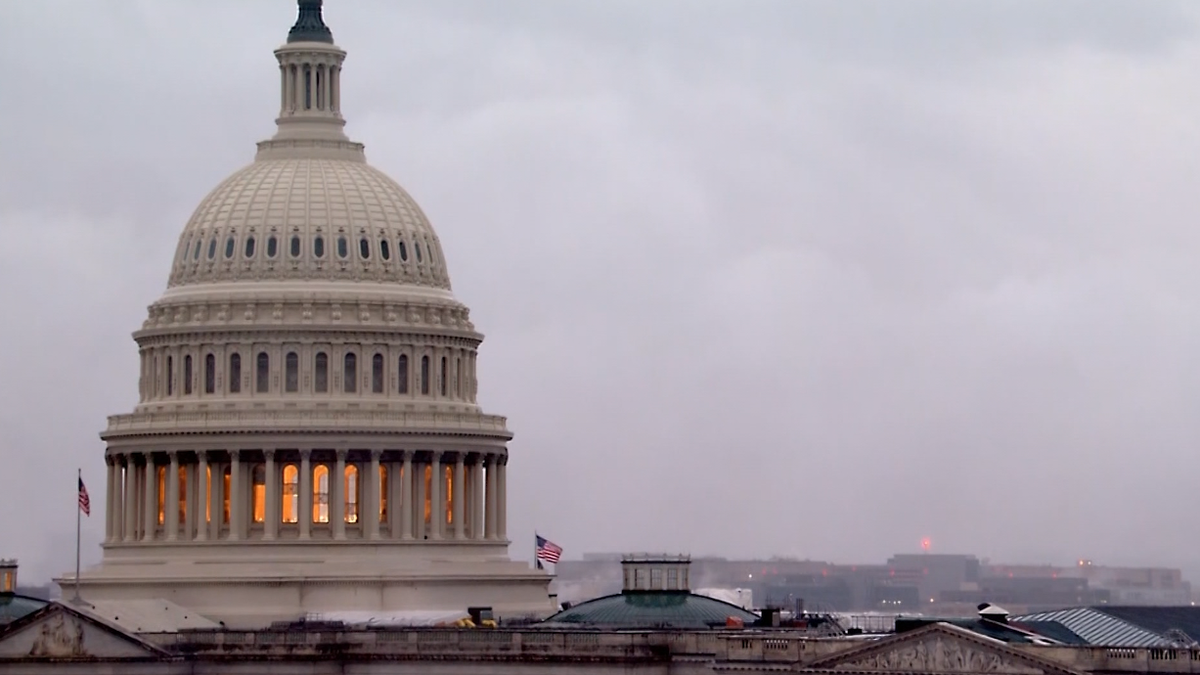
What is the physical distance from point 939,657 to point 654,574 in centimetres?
3486

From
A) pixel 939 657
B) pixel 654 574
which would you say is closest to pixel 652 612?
pixel 654 574

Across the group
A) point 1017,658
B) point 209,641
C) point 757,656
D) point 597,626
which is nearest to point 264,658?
point 209,641

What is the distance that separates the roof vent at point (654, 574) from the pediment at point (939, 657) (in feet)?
95.6

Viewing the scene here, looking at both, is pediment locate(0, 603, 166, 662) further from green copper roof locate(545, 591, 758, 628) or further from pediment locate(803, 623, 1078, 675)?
pediment locate(803, 623, 1078, 675)

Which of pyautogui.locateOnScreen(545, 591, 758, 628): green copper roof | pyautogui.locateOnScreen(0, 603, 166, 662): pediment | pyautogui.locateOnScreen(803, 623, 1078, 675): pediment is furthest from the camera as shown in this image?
pyautogui.locateOnScreen(0, 603, 166, 662): pediment

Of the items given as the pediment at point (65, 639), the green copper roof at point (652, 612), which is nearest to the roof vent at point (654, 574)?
the green copper roof at point (652, 612)

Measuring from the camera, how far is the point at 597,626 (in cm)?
18575

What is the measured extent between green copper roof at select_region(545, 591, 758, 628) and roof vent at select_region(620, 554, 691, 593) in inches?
27.3

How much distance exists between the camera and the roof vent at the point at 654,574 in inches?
7648

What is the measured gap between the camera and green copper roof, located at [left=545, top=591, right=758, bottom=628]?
186875 mm

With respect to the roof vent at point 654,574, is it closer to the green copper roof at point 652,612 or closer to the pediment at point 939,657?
Result: the green copper roof at point 652,612

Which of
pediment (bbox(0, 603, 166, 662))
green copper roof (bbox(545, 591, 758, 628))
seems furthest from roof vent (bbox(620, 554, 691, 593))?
pediment (bbox(0, 603, 166, 662))

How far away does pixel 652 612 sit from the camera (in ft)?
618

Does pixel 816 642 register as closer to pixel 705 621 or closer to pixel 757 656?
pixel 757 656
